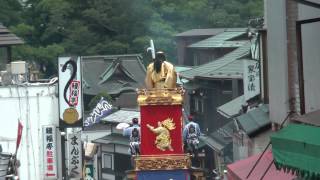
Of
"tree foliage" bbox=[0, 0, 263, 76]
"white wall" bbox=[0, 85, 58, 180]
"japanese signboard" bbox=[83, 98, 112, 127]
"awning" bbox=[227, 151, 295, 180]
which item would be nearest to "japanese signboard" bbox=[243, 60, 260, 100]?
"white wall" bbox=[0, 85, 58, 180]

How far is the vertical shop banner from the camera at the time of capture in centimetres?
2061

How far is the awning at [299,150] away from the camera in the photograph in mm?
7790

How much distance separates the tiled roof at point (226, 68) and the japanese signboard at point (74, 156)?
792cm

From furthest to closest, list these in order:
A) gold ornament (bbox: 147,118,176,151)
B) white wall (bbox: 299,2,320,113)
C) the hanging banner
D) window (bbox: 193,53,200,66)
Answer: window (bbox: 193,53,200,66), the hanging banner, gold ornament (bbox: 147,118,176,151), white wall (bbox: 299,2,320,113)

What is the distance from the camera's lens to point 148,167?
66.5 ft

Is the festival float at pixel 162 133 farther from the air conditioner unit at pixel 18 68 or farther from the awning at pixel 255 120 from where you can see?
the air conditioner unit at pixel 18 68

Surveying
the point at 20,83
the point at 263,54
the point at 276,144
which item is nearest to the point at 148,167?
the point at 263,54

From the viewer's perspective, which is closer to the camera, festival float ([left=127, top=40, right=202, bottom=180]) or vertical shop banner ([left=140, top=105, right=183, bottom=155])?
festival float ([left=127, top=40, right=202, bottom=180])

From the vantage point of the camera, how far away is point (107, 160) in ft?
119

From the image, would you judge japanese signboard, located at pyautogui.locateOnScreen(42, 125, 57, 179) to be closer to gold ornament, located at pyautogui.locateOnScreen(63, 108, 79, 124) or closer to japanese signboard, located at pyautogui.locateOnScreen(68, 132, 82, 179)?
japanese signboard, located at pyautogui.locateOnScreen(68, 132, 82, 179)

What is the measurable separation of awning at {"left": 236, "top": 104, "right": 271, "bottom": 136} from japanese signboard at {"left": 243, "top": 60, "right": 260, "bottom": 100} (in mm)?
3348

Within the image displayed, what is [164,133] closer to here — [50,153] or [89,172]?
[50,153]

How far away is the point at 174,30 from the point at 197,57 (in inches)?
378

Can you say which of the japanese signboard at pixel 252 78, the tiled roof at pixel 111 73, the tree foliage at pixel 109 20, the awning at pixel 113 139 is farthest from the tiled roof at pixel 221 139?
the tree foliage at pixel 109 20
